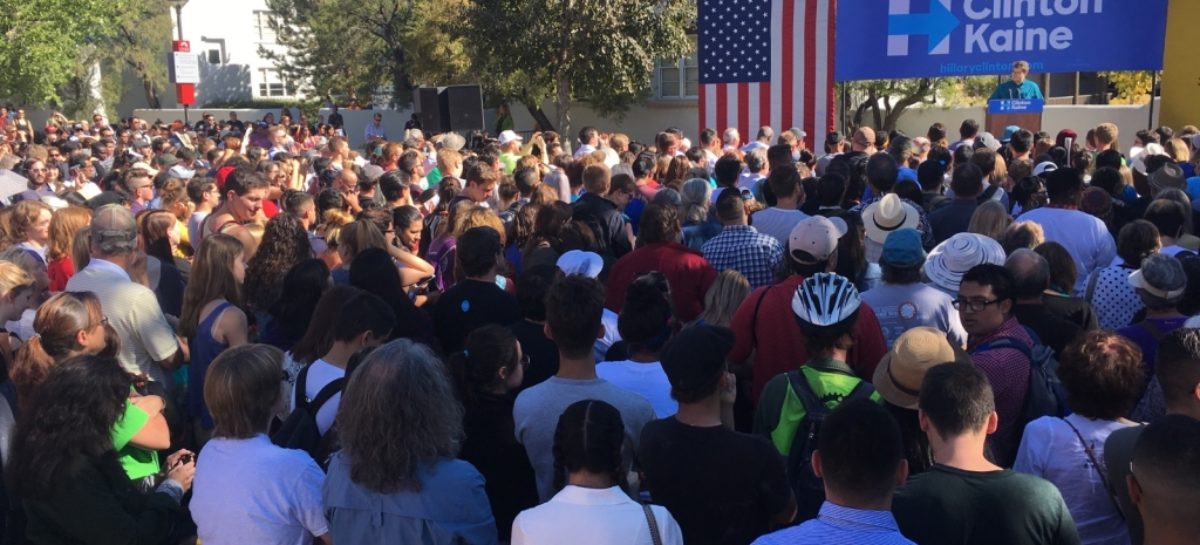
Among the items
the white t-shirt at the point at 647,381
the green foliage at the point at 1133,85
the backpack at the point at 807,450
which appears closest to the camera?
the backpack at the point at 807,450

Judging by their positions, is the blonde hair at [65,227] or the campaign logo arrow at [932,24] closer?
the blonde hair at [65,227]

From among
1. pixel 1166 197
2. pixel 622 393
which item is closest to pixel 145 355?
pixel 622 393

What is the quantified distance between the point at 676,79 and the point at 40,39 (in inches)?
634

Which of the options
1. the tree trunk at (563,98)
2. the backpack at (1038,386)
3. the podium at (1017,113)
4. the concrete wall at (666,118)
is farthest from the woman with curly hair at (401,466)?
the tree trunk at (563,98)

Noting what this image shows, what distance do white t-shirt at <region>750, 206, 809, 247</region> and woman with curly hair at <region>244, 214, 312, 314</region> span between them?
2.77 meters

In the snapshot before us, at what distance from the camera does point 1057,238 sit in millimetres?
6121

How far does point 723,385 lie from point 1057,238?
3.69 meters

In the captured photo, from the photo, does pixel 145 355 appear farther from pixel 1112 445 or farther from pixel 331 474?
pixel 1112 445

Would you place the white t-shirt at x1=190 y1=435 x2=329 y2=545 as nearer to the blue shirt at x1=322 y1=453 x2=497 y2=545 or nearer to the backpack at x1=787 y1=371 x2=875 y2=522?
the blue shirt at x1=322 y1=453 x2=497 y2=545

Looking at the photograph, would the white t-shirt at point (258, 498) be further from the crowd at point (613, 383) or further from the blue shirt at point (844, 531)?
the blue shirt at point (844, 531)

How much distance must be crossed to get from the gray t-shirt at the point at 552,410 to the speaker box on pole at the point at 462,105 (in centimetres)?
1423

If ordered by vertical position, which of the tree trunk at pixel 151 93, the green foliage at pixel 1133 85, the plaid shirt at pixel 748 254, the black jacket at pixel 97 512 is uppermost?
the tree trunk at pixel 151 93

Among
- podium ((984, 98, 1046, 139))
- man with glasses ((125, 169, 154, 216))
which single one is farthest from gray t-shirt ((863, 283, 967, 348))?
podium ((984, 98, 1046, 139))

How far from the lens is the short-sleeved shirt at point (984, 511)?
267cm
